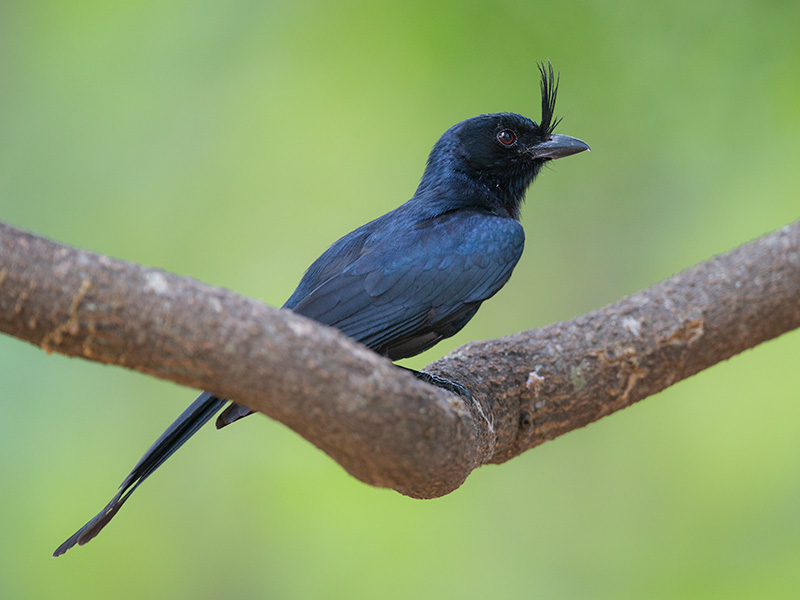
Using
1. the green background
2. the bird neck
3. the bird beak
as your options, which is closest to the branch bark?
the bird neck

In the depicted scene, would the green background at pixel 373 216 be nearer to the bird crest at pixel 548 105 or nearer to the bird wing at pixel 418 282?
the bird crest at pixel 548 105

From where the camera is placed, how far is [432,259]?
3.37 m

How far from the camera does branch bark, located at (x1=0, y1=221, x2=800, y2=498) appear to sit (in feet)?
6.60

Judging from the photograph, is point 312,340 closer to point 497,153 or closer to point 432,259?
point 432,259

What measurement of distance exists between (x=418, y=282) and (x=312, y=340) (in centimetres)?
119

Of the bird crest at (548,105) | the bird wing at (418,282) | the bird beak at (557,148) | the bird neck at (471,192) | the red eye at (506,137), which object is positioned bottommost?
the bird wing at (418,282)

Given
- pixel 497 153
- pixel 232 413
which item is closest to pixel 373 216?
pixel 497 153

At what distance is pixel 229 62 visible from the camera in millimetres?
6078

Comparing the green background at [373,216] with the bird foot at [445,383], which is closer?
the bird foot at [445,383]

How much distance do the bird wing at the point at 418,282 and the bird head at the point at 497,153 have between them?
497 millimetres

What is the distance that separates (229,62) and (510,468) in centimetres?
337

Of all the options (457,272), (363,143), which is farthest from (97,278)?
(363,143)

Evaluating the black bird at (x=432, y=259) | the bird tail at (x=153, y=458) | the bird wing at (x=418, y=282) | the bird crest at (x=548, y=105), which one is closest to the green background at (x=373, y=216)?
the bird crest at (x=548, y=105)

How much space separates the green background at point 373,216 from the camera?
207 inches
